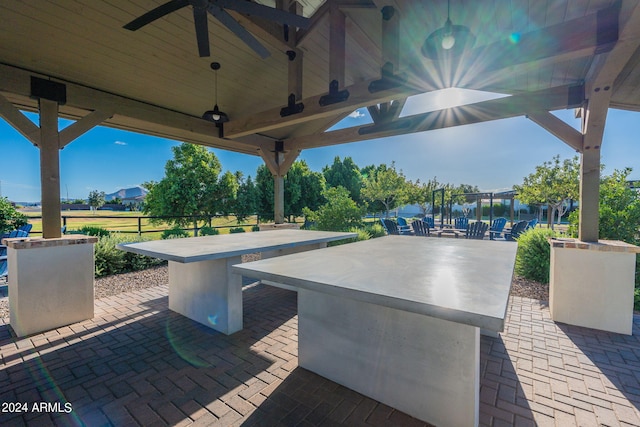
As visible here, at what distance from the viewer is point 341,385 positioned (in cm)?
211

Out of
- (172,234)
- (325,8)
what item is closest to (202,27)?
(325,8)

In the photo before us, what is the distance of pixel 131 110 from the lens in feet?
14.7

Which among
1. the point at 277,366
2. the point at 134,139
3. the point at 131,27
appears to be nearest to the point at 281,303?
the point at 277,366

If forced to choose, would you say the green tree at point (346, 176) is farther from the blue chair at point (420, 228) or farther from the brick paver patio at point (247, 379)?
the brick paver patio at point (247, 379)

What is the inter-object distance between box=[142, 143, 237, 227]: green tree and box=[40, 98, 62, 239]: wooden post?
7.78m

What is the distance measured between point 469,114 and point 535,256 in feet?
9.06

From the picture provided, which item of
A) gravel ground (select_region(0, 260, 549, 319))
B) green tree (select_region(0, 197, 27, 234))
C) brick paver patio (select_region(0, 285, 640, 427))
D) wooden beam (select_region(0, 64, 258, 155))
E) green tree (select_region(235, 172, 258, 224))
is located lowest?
brick paver patio (select_region(0, 285, 640, 427))

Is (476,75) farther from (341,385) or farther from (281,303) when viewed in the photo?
(281,303)

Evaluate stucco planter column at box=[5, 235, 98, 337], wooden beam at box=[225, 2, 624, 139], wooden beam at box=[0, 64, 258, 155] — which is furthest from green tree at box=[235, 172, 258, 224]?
wooden beam at box=[225, 2, 624, 139]

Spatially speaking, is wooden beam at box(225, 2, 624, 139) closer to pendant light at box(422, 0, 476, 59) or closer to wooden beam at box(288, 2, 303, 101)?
pendant light at box(422, 0, 476, 59)

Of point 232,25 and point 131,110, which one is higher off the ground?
point 232,25

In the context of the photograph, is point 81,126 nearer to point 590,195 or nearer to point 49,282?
point 49,282

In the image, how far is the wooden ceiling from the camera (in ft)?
8.72

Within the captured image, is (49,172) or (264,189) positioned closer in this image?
(49,172)
